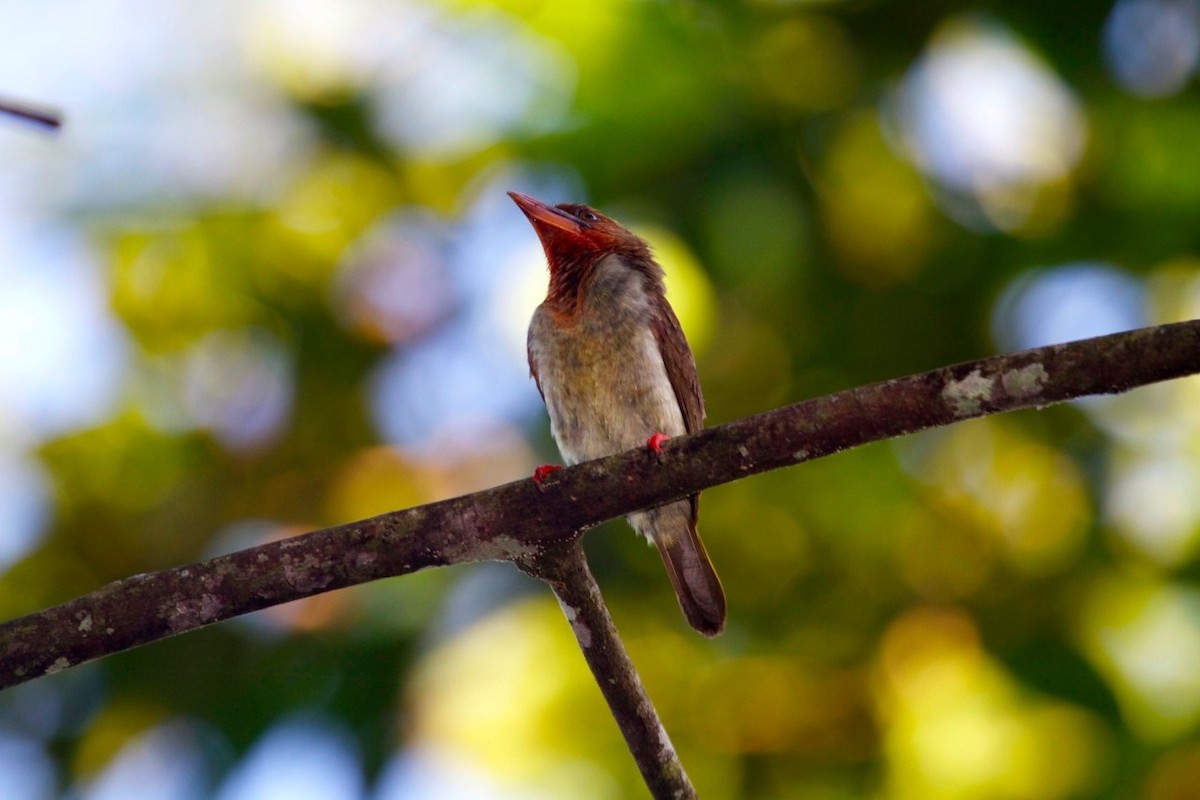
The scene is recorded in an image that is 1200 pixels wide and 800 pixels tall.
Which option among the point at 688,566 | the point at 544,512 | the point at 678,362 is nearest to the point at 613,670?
the point at 544,512

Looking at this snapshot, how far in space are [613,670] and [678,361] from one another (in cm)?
158

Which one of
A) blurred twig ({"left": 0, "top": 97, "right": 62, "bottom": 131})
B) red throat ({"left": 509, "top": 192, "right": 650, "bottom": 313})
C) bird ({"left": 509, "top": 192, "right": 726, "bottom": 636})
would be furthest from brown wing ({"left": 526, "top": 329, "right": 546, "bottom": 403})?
blurred twig ({"left": 0, "top": 97, "right": 62, "bottom": 131})

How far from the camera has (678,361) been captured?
416 cm

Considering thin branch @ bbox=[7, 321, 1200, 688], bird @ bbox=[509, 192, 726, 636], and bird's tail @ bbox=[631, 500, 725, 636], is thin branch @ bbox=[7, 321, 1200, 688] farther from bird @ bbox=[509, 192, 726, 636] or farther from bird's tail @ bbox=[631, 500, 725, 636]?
bird's tail @ bbox=[631, 500, 725, 636]

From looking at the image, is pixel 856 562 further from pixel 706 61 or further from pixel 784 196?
pixel 706 61

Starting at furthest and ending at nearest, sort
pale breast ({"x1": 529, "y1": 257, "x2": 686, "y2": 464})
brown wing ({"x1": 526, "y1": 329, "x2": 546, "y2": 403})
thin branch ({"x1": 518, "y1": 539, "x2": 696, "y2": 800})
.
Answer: brown wing ({"x1": 526, "y1": 329, "x2": 546, "y2": 403}) → pale breast ({"x1": 529, "y1": 257, "x2": 686, "y2": 464}) → thin branch ({"x1": 518, "y1": 539, "x2": 696, "y2": 800})

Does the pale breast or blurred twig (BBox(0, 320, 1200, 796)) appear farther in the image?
the pale breast

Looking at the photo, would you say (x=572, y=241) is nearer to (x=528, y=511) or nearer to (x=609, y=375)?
(x=609, y=375)

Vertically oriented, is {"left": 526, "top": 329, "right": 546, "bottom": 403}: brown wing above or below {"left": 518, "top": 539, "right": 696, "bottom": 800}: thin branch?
below

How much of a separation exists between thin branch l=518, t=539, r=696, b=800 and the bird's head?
1623 mm

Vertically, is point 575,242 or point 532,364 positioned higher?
point 575,242

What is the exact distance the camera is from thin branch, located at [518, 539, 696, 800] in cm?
280

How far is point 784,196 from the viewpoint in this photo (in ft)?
19.1

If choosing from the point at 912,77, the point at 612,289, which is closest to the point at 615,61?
the point at 912,77
